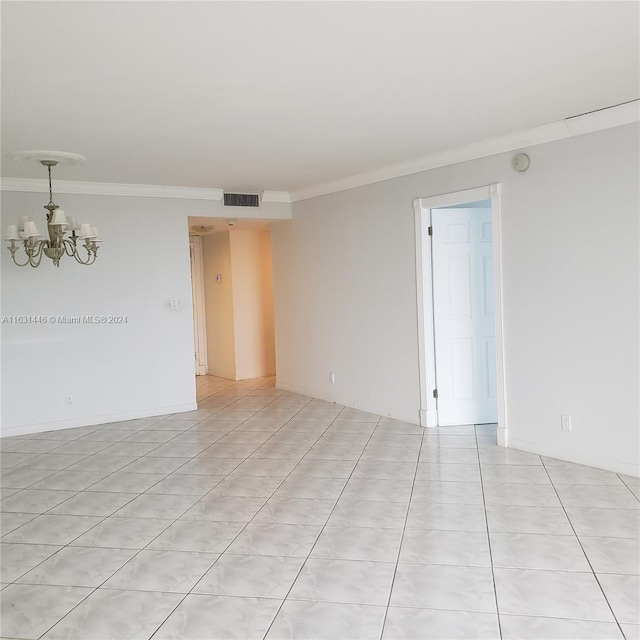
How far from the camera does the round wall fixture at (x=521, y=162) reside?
14.5 ft

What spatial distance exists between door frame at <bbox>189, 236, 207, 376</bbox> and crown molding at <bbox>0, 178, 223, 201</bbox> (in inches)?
112

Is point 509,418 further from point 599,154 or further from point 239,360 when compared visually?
point 239,360

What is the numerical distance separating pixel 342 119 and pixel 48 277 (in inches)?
141

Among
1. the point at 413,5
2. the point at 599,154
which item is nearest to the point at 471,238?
the point at 599,154

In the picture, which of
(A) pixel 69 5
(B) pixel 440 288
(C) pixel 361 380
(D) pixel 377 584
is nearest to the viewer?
(A) pixel 69 5

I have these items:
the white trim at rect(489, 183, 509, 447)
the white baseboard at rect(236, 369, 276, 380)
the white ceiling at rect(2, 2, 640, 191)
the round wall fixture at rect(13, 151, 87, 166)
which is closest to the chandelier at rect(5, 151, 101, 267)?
the round wall fixture at rect(13, 151, 87, 166)

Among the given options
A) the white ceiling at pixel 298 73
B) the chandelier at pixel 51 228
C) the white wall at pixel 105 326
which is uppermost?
the white ceiling at pixel 298 73

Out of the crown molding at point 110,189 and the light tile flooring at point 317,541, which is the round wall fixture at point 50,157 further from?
the light tile flooring at point 317,541

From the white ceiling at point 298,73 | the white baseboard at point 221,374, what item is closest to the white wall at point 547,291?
the white ceiling at point 298,73

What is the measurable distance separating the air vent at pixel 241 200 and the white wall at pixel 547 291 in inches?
45.3

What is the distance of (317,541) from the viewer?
3160 mm

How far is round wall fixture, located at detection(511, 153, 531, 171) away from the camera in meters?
4.41

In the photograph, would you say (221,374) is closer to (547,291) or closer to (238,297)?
(238,297)

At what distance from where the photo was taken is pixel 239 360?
873cm
